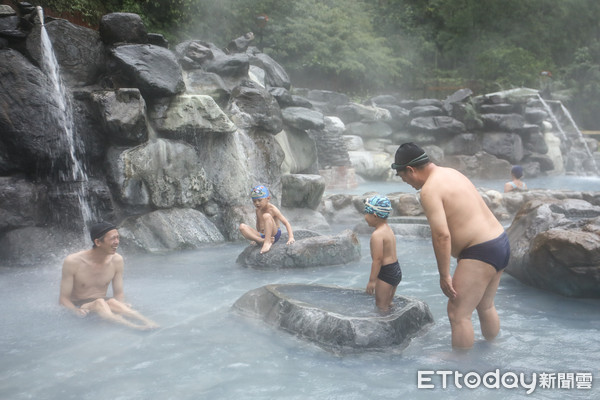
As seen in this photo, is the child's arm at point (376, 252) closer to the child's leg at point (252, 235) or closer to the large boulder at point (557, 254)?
the large boulder at point (557, 254)

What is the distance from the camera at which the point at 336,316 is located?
12.4 feet

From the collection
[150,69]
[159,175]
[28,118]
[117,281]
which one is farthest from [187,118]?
[117,281]

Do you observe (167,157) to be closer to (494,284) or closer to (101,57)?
(101,57)

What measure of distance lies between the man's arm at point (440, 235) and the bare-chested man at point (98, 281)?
7.67 ft

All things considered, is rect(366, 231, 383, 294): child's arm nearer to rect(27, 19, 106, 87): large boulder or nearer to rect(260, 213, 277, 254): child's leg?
rect(260, 213, 277, 254): child's leg

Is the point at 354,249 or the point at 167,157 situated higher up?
the point at 167,157

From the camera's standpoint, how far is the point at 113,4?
498 inches

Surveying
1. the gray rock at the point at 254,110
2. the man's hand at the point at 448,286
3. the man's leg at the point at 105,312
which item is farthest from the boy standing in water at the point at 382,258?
the gray rock at the point at 254,110

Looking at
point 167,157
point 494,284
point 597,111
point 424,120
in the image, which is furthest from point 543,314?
point 597,111

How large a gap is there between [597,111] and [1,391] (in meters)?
28.7

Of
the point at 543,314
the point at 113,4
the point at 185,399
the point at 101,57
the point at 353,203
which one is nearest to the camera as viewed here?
the point at 185,399

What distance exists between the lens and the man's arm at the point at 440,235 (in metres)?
3.17

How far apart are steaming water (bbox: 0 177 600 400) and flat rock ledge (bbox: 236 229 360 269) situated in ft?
3.37

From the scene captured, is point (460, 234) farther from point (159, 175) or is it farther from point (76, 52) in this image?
point (76, 52)
